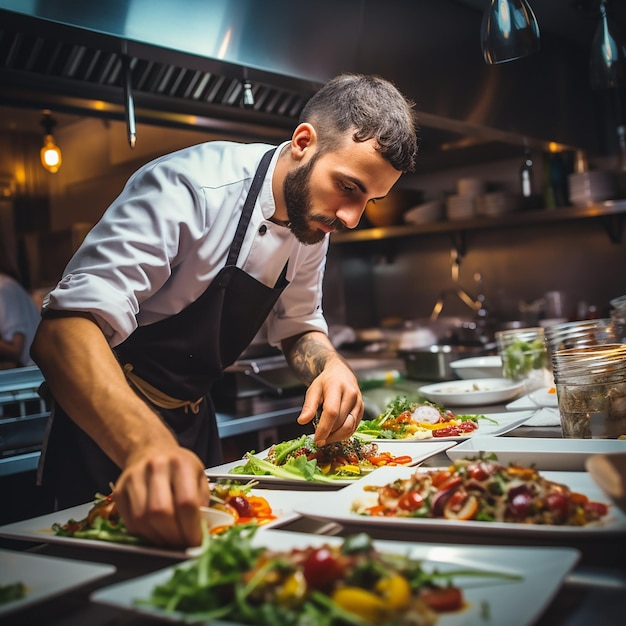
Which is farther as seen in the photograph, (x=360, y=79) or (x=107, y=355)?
(x=360, y=79)

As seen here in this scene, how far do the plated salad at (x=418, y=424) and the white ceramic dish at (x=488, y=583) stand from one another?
1.01 metres

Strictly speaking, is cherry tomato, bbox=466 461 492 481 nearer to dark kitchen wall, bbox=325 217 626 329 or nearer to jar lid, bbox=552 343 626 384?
jar lid, bbox=552 343 626 384

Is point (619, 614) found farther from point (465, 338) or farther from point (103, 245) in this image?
point (465, 338)

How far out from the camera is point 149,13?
262cm

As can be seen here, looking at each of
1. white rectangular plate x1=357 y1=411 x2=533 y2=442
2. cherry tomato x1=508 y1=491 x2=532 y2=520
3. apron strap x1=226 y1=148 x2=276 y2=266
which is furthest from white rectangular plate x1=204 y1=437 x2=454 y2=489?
apron strap x1=226 y1=148 x2=276 y2=266

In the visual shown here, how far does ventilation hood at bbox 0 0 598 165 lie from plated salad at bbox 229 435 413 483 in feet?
5.00

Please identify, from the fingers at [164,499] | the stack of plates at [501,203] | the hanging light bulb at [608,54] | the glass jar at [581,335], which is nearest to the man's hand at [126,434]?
the fingers at [164,499]

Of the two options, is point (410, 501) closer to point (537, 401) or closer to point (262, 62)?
point (537, 401)

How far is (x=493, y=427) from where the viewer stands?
2.10 metres

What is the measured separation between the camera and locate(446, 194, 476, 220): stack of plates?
5250 mm

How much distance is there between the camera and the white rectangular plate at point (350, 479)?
1.64 m

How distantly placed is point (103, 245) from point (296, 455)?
0.67 metres

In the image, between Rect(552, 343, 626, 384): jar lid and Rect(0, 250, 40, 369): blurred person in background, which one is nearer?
Rect(552, 343, 626, 384): jar lid

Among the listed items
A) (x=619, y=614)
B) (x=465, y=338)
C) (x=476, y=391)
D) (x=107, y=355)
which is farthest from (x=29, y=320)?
(x=619, y=614)
